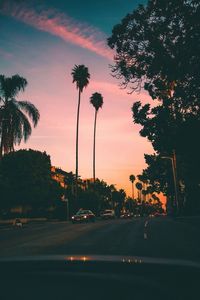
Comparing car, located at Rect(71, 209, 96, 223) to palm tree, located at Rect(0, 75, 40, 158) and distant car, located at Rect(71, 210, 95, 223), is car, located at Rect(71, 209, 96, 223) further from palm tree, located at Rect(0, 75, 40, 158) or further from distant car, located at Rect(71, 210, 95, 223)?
palm tree, located at Rect(0, 75, 40, 158)

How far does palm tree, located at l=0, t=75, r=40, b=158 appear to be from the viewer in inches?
1485

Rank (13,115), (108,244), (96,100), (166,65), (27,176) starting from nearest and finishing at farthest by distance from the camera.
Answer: (108,244), (166,65), (13,115), (27,176), (96,100)

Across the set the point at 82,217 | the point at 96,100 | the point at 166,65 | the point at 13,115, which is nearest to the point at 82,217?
the point at 82,217

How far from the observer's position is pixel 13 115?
38.8 m

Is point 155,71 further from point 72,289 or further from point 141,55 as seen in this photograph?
point 72,289

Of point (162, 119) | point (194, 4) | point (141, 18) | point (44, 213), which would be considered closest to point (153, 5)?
point (141, 18)

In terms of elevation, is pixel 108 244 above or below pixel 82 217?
below

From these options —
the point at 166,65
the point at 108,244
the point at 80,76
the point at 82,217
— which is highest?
the point at 80,76

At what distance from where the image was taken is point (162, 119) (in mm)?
25484

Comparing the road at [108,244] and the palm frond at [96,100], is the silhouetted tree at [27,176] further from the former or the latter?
the road at [108,244]

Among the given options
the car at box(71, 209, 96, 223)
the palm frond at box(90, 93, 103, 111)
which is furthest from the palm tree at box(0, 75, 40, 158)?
the palm frond at box(90, 93, 103, 111)

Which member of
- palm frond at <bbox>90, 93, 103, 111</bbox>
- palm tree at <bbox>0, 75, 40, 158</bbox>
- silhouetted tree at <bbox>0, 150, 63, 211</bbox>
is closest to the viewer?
palm tree at <bbox>0, 75, 40, 158</bbox>

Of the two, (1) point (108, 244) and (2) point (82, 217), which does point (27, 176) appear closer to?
(2) point (82, 217)

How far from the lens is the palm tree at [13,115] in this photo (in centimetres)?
3772
